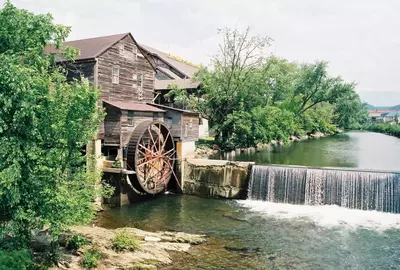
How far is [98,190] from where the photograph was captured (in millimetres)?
10477

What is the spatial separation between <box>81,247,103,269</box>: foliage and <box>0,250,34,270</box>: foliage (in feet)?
4.92

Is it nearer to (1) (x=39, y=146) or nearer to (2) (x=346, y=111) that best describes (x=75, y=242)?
(1) (x=39, y=146)

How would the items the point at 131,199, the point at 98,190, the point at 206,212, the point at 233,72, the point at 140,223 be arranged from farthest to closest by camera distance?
the point at 233,72, the point at 131,199, the point at 206,212, the point at 140,223, the point at 98,190

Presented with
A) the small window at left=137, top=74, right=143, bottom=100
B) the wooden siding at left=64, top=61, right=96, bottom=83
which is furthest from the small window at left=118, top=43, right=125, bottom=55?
the wooden siding at left=64, top=61, right=96, bottom=83

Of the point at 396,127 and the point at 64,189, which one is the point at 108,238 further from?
the point at 396,127

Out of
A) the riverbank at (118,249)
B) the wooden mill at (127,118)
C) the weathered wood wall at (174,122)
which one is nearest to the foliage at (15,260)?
the riverbank at (118,249)

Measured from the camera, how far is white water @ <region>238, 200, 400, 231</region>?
592 inches


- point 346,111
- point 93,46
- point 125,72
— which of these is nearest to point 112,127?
point 125,72

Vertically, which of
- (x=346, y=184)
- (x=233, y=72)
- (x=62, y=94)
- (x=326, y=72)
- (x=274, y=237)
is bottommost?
(x=274, y=237)

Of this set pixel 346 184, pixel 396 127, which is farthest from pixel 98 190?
pixel 396 127

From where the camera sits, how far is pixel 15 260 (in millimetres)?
8352

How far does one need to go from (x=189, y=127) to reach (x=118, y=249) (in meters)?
14.4

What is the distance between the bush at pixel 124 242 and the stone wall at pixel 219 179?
896 cm

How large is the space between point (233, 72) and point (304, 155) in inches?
403
